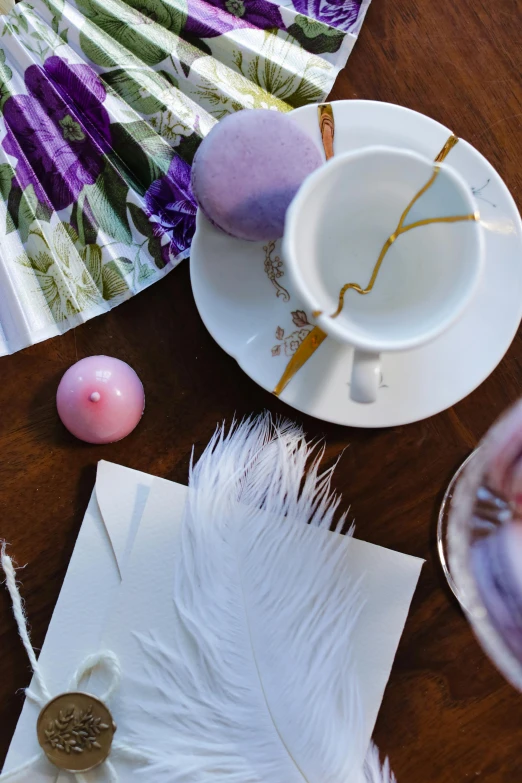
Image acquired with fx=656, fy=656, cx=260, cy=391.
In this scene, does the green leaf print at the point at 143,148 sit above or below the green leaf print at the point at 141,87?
below

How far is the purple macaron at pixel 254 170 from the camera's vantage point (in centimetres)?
47

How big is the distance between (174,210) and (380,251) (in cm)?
19

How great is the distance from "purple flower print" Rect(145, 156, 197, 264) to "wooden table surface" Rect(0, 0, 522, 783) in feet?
0.08

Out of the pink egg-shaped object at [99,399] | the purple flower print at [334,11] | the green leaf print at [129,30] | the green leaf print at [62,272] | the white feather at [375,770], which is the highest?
the purple flower print at [334,11]

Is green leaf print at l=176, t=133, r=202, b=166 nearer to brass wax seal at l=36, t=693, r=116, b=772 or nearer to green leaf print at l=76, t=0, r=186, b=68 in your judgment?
green leaf print at l=76, t=0, r=186, b=68

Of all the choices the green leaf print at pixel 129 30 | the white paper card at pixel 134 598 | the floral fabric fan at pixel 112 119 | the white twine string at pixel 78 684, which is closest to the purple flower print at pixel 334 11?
the floral fabric fan at pixel 112 119

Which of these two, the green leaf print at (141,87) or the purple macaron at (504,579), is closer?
the purple macaron at (504,579)

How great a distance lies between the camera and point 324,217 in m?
0.46

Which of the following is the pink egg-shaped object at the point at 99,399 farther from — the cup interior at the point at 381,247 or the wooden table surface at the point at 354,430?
the cup interior at the point at 381,247

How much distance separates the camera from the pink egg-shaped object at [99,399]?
53cm

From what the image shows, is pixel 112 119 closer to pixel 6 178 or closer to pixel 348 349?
pixel 6 178

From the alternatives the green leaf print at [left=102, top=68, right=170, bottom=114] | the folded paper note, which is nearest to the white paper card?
the folded paper note

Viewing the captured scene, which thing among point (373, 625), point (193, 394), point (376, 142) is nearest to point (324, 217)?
point (376, 142)

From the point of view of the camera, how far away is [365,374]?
428 millimetres
